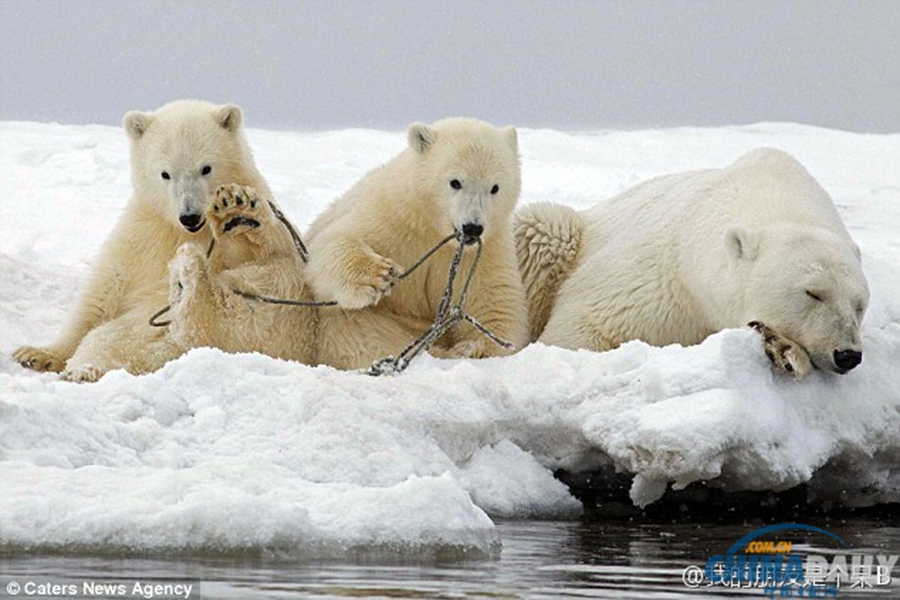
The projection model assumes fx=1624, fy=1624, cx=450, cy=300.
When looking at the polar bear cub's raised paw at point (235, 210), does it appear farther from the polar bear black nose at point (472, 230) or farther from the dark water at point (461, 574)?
the dark water at point (461, 574)

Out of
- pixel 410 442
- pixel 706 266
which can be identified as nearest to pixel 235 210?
pixel 410 442

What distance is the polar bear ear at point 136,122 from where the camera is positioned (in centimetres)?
787

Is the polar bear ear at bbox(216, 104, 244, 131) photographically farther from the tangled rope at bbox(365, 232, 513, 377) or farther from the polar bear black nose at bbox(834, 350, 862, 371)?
the polar bear black nose at bbox(834, 350, 862, 371)

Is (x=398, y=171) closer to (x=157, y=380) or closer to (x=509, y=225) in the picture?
(x=509, y=225)

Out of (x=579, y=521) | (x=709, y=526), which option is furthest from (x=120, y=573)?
(x=709, y=526)

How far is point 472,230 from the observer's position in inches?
282

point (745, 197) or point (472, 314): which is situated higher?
point (745, 197)

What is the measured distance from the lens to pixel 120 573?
4.34 meters

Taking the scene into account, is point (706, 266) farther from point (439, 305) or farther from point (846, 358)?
point (439, 305)

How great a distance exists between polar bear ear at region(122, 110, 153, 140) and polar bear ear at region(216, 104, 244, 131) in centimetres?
34

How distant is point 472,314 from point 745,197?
1.40 meters

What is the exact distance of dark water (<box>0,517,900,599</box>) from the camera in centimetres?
421

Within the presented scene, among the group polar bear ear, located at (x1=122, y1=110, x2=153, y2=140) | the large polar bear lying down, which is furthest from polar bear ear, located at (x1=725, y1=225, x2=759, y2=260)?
polar bear ear, located at (x1=122, y1=110, x2=153, y2=140)

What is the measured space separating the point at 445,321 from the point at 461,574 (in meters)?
2.88
